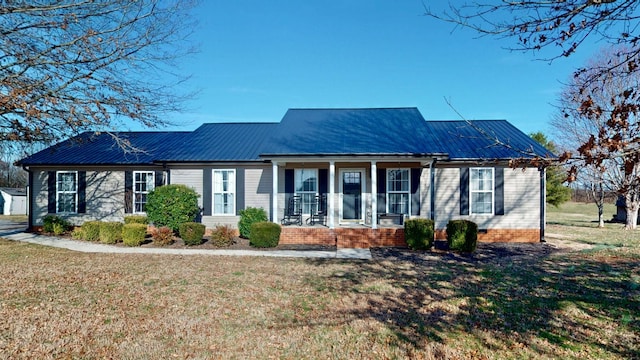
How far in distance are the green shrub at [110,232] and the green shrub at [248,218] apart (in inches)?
169

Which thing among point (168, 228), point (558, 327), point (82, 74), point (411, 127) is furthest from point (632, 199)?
point (82, 74)

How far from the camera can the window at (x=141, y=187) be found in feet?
50.8

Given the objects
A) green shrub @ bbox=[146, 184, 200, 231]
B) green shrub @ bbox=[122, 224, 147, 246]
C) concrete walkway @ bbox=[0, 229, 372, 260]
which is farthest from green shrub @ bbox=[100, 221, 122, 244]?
green shrub @ bbox=[146, 184, 200, 231]

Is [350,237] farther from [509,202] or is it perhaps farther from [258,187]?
[509,202]

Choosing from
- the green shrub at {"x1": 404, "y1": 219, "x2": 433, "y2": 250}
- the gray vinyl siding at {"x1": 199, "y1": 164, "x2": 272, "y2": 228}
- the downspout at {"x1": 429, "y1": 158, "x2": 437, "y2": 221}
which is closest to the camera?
the green shrub at {"x1": 404, "y1": 219, "x2": 433, "y2": 250}

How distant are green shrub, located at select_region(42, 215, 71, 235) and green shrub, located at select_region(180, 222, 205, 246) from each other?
629 centimetres

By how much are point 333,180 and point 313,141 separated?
1914mm

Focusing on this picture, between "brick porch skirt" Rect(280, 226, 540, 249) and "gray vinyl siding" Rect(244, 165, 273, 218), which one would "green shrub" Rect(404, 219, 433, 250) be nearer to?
"brick porch skirt" Rect(280, 226, 540, 249)

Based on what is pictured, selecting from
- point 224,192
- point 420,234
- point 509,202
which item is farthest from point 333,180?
point 509,202

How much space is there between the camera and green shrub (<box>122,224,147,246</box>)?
1228cm

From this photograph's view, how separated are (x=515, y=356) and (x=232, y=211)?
38.8ft

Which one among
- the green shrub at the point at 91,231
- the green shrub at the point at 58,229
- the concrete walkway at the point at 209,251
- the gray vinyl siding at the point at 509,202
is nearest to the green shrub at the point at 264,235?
the concrete walkway at the point at 209,251

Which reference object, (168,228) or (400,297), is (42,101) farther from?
(400,297)

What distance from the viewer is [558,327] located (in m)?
5.14
